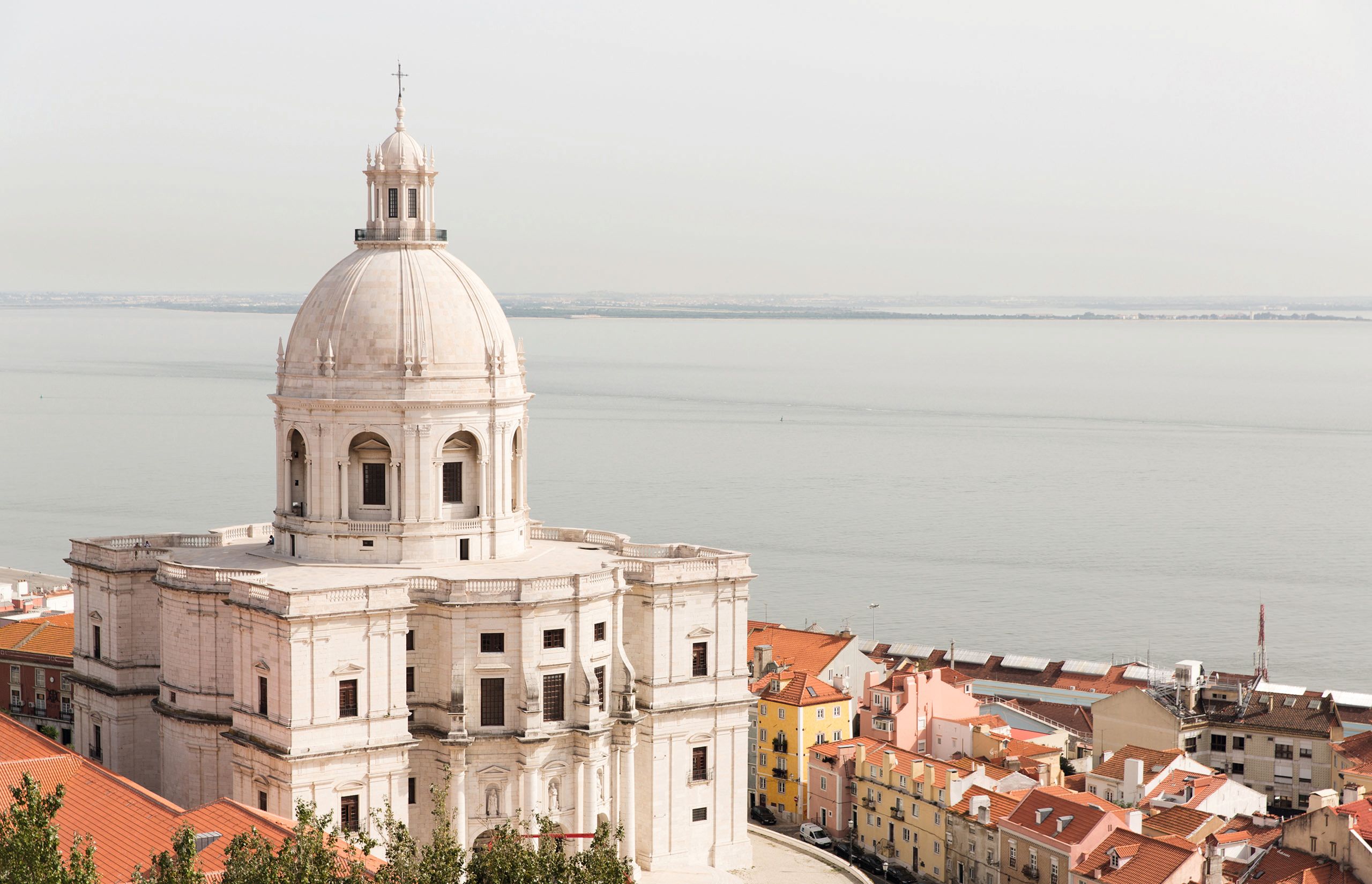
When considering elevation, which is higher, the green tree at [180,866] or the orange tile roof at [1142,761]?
the green tree at [180,866]

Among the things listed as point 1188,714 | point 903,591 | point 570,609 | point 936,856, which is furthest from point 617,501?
point 570,609

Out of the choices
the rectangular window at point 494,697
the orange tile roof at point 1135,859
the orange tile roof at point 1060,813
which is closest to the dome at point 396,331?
the rectangular window at point 494,697

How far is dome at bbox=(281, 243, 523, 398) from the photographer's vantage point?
4494cm

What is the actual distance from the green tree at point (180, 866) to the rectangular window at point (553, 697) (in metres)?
15.8

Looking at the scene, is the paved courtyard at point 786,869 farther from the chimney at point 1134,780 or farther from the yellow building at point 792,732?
the chimney at point 1134,780

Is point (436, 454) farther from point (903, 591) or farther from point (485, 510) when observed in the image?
point (903, 591)

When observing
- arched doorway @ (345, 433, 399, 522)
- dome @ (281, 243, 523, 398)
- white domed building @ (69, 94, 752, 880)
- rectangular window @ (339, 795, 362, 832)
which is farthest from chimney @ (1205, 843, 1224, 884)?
arched doorway @ (345, 433, 399, 522)

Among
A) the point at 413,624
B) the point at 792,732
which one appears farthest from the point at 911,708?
the point at 413,624

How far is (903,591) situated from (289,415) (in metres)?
49.8

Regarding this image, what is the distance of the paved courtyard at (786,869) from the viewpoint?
46.2 m

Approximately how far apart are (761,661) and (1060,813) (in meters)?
16.4

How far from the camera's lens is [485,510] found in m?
46.0

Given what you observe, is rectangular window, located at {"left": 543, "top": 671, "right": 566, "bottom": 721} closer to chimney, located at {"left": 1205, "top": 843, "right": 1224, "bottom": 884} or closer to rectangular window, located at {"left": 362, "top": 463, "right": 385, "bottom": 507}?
rectangular window, located at {"left": 362, "top": 463, "right": 385, "bottom": 507}

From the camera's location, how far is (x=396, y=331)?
45094 millimetres
